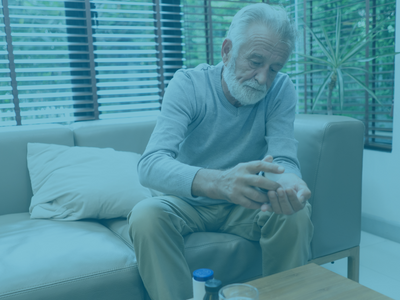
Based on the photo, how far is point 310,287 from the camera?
2.80 ft

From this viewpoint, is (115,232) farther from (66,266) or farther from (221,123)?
(221,123)

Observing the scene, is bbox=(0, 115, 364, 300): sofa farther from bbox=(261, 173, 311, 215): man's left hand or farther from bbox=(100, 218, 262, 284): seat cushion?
bbox=(261, 173, 311, 215): man's left hand

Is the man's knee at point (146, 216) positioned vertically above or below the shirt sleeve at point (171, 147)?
→ below

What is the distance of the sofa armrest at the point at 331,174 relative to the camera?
4.82 ft

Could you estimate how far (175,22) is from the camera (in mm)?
2605

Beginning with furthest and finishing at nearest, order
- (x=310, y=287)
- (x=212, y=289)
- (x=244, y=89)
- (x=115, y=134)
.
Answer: (x=115, y=134), (x=244, y=89), (x=310, y=287), (x=212, y=289)

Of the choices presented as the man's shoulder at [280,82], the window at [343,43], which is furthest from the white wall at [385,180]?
the man's shoulder at [280,82]

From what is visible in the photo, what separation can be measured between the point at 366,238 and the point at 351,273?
0.76m

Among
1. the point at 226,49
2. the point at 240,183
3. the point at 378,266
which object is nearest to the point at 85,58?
the point at 226,49

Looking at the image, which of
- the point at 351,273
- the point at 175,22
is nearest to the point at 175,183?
the point at 351,273

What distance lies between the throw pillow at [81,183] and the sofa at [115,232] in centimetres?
5

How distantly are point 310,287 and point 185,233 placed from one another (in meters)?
0.53

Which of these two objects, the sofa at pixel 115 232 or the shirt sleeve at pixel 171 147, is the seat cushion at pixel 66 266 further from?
the shirt sleeve at pixel 171 147

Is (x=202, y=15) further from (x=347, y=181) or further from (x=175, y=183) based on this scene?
(x=175, y=183)
